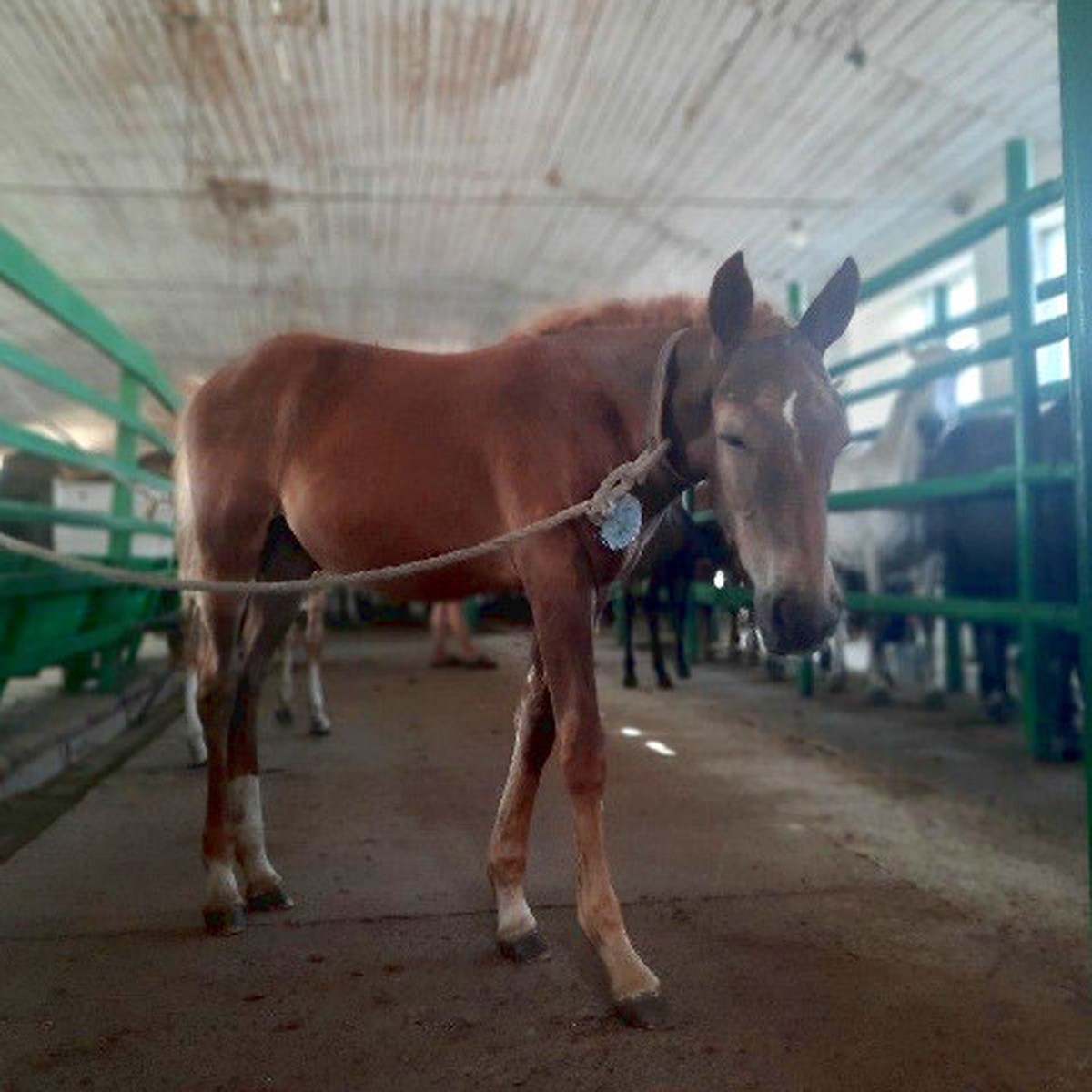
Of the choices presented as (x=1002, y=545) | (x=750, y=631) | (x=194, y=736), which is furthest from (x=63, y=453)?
(x=1002, y=545)

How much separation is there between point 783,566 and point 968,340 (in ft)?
34.7

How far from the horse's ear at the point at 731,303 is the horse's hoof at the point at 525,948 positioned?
139cm

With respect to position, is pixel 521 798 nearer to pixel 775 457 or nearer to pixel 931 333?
pixel 775 457

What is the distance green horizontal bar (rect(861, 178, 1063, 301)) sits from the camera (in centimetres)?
419

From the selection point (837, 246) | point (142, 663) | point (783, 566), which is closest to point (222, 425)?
point (783, 566)

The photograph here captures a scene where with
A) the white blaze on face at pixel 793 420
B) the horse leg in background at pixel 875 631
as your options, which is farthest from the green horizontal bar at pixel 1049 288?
the white blaze on face at pixel 793 420

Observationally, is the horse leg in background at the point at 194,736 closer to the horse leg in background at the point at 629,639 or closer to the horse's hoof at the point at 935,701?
the horse leg in background at the point at 629,639

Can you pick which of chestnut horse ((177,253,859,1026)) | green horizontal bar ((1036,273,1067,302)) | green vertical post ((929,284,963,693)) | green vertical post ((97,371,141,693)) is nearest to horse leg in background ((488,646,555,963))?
chestnut horse ((177,253,859,1026))

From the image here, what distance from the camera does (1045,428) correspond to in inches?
174

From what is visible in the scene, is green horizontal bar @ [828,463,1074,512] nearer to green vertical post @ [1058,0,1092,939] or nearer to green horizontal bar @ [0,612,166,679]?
green vertical post @ [1058,0,1092,939]

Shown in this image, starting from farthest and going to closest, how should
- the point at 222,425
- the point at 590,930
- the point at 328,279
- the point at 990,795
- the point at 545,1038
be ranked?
the point at 328,279
the point at 990,795
the point at 222,425
the point at 590,930
the point at 545,1038

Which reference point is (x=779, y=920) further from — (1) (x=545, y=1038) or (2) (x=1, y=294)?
(2) (x=1, y=294)

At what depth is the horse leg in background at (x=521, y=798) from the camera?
232cm

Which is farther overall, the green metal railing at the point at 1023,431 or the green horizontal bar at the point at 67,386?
the green metal railing at the point at 1023,431
